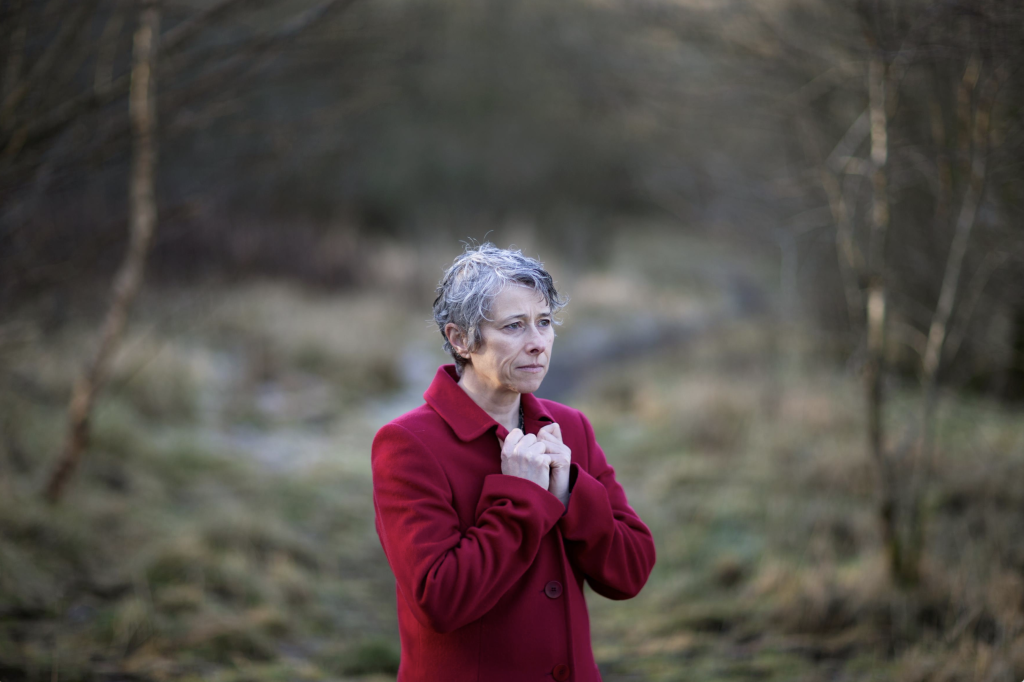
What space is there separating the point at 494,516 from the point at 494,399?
0.29 meters

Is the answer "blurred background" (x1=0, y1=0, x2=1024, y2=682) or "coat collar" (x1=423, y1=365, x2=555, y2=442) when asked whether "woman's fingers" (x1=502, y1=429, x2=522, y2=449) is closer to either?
"coat collar" (x1=423, y1=365, x2=555, y2=442)

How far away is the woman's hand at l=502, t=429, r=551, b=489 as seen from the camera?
1.53m

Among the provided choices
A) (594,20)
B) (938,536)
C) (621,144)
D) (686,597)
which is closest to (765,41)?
(938,536)

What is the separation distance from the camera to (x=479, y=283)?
63.6 inches

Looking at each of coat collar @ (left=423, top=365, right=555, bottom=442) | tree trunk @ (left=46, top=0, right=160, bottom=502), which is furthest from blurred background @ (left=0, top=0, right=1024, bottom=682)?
coat collar @ (left=423, top=365, right=555, bottom=442)

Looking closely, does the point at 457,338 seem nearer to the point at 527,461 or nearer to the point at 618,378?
the point at 527,461

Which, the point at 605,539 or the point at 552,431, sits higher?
the point at 552,431

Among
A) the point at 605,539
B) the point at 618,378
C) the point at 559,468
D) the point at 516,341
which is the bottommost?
the point at 605,539

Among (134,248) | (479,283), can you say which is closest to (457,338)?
(479,283)

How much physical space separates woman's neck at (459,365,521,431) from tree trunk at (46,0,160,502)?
9.81ft

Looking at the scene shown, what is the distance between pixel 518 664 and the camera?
154 centimetres

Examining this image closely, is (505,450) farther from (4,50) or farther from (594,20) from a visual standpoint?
(594,20)

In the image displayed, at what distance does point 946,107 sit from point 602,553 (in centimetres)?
530

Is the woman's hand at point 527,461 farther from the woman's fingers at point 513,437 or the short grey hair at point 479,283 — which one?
the short grey hair at point 479,283
